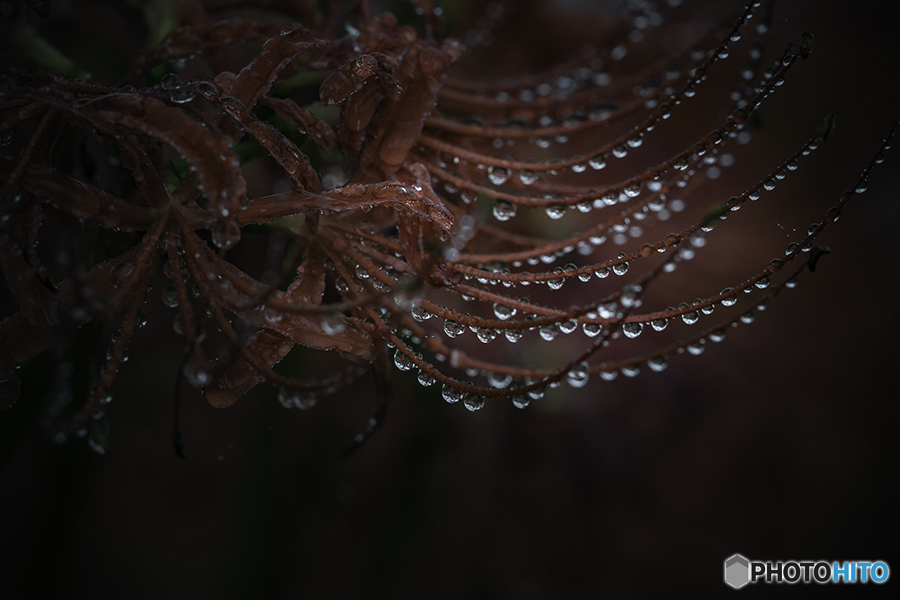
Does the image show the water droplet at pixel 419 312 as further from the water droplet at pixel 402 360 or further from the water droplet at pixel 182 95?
the water droplet at pixel 182 95

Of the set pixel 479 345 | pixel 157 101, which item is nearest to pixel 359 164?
pixel 157 101

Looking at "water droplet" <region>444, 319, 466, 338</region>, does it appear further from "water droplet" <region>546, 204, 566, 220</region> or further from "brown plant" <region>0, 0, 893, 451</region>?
"water droplet" <region>546, 204, 566, 220</region>

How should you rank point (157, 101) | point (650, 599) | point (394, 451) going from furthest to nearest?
1. point (394, 451)
2. point (650, 599)
3. point (157, 101)


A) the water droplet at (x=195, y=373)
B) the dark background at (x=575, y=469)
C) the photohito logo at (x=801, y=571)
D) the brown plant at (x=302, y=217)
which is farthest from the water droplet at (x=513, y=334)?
the photohito logo at (x=801, y=571)

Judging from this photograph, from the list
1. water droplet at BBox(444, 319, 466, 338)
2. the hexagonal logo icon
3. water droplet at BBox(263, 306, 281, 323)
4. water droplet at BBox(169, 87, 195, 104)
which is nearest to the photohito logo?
the hexagonal logo icon

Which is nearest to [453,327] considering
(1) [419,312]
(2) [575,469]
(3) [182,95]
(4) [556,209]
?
(1) [419,312]

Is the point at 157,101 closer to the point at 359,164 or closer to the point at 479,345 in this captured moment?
the point at 359,164

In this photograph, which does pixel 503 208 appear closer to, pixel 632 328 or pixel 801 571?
pixel 632 328
